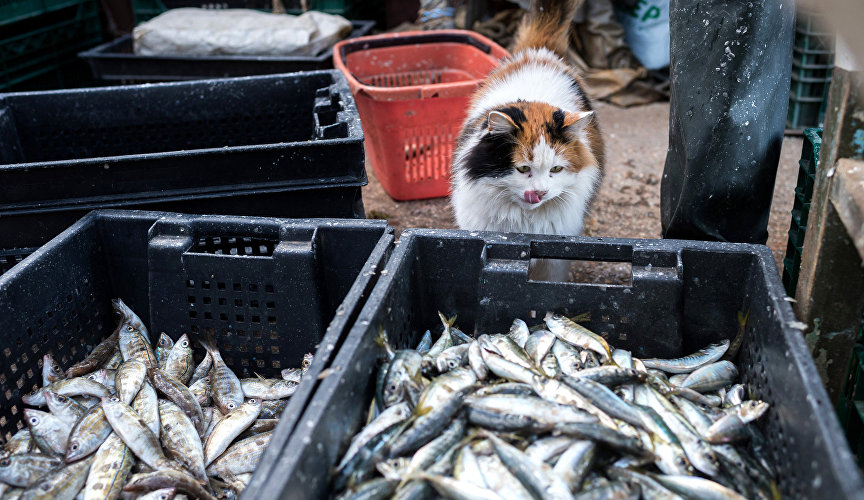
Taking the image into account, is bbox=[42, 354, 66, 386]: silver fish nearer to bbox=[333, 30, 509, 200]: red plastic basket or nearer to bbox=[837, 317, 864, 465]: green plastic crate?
bbox=[333, 30, 509, 200]: red plastic basket

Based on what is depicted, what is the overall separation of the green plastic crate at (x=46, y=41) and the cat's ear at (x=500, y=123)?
4.05 meters

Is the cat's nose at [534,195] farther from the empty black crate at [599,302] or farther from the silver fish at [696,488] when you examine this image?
the silver fish at [696,488]

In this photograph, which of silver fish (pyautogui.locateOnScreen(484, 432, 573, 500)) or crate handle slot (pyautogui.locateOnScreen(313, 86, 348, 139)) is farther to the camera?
crate handle slot (pyautogui.locateOnScreen(313, 86, 348, 139))

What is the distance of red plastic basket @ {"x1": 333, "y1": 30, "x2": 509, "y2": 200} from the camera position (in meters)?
3.69

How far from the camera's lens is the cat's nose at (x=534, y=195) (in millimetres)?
2373

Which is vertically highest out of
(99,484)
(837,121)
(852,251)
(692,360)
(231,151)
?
(837,121)

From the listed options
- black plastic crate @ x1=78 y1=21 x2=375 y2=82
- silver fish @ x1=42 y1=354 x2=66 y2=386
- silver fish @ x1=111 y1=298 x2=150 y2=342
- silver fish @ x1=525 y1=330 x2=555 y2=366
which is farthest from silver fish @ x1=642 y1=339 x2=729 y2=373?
black plastic crate @ x1=78 y1=21 x2=375 y2=82

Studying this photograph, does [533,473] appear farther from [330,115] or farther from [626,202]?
[626,202]

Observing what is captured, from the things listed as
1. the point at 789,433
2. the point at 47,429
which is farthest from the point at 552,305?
the point at 47,429

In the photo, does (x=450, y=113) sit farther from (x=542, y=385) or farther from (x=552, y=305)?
(x=542, y=385)

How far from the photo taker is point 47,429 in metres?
1.90

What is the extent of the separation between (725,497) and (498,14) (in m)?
5.33

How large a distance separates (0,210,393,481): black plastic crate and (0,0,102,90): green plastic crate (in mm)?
3318

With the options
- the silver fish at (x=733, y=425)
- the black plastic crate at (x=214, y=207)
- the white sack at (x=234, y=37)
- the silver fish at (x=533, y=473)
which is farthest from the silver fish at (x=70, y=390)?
the white sack at (x=234, y=37)
